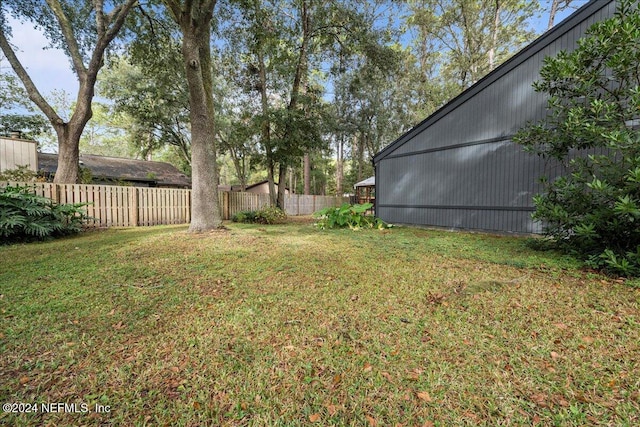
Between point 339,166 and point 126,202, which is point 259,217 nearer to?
point 126,202

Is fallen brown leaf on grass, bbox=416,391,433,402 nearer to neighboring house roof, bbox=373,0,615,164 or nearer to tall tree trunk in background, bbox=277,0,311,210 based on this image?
neighboring house roof, bbox=373,0,615,164

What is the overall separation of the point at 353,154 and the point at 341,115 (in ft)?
21.8

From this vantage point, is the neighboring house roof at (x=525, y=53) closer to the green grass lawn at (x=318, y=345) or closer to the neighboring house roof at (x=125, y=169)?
the green grass lawn at (x=318, y=345)

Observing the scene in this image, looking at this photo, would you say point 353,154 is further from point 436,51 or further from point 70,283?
point 70,283

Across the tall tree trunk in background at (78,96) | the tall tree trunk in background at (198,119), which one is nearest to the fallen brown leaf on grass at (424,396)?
the tall tree trunk in background at (198,119)

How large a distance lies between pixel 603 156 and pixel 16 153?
624 inches

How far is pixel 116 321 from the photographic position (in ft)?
6.59

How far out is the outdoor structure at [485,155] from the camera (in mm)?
5520

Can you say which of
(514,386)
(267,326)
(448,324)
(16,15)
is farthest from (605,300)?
(16,15)

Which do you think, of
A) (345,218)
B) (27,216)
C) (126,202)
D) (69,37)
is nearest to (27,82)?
(69,37)

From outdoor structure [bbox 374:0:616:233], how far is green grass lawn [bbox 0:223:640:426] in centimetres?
313

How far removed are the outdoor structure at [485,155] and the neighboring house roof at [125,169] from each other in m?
15.2

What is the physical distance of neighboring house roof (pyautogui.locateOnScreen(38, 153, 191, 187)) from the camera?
14.8 m

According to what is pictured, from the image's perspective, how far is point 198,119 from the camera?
5.69m
